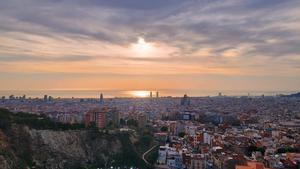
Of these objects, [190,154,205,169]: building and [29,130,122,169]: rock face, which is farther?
[190,154,205,169]: building

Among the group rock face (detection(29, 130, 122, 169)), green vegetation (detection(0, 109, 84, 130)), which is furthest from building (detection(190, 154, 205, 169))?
green vegetation (detection(0, 109, 84, 130))

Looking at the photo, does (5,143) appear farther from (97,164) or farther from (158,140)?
(158,140)

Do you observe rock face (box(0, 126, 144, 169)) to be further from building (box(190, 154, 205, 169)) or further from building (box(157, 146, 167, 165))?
building (box(190, 154, 205, 169))

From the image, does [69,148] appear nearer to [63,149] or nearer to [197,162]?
[63,149]

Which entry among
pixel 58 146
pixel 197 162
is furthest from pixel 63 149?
pixel 197 162

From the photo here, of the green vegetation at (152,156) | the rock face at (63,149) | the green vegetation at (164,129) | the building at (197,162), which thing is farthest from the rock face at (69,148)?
the green vegetation at (164,129)

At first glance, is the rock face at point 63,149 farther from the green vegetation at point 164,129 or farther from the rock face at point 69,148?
the green vegetation at point 164,129

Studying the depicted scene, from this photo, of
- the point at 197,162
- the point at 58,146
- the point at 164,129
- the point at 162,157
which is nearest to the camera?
the point at 197,162

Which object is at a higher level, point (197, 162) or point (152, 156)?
point (197, 162)
